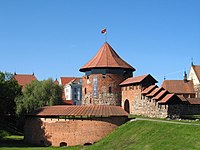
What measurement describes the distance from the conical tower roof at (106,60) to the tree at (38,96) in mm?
4483

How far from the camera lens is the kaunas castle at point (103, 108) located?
31781mm

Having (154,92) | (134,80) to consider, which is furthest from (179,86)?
(154,92)

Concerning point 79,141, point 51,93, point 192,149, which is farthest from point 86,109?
point 192,149

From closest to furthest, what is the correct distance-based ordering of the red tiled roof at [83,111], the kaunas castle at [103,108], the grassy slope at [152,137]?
the grassy slope at [152,137]
the kaunas castle at [103,108]
the red tiled roof at [83,111]

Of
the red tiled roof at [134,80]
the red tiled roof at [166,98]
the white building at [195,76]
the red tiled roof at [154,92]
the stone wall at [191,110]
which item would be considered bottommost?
the stone wall at [191,110]

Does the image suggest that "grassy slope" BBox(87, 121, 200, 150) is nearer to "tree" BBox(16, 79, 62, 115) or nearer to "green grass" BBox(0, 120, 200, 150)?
"green grass" BBox(0, 120, 200, 150)

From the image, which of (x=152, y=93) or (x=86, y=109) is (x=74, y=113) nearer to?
(x=86, y=109)

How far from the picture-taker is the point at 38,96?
41969 mm

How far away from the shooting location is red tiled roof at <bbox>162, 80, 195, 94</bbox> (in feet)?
178

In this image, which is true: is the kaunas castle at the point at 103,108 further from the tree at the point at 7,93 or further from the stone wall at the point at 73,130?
the tree at the point at 7,93

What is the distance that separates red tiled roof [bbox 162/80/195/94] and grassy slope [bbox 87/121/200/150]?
24.8 m

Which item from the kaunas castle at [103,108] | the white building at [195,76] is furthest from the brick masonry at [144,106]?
the white building at [195,76]

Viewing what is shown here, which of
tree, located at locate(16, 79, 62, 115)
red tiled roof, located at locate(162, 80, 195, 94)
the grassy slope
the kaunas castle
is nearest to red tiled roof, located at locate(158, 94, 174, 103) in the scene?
the kaunas castle

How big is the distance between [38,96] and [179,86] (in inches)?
950
